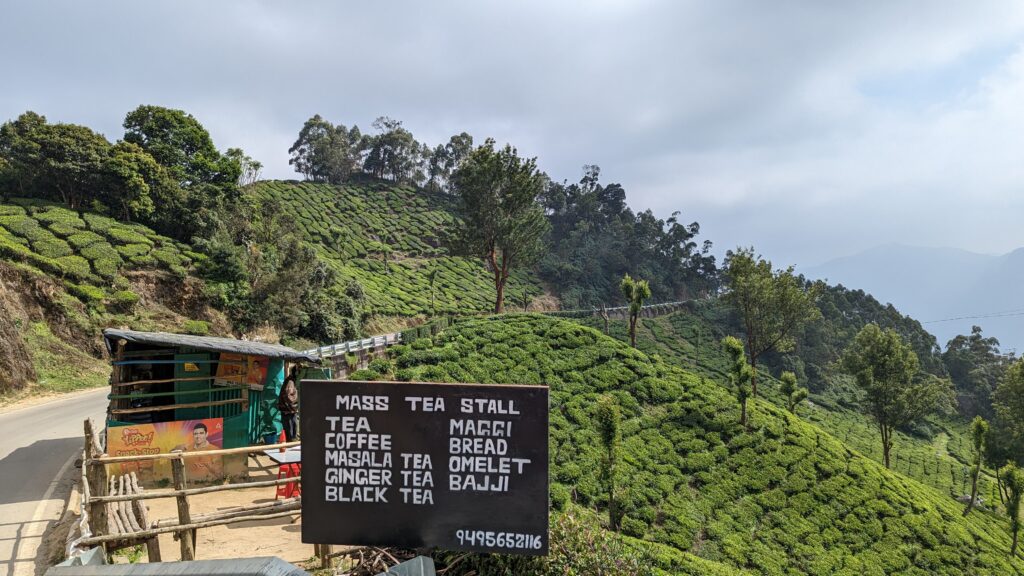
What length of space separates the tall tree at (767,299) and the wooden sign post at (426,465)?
3718 cm

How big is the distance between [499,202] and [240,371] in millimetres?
26396

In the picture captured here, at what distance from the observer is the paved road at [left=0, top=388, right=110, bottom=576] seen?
895 cm

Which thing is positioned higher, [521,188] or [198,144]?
[198,144]

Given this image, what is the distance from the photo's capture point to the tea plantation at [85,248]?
2623 cm

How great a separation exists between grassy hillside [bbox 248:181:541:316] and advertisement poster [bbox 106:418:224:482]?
31.9 metres

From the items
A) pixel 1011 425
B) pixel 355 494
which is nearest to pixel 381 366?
pixel 355 494

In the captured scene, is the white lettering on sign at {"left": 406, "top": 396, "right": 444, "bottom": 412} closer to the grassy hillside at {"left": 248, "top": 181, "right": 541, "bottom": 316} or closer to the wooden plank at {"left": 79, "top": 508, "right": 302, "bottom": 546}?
the wooden plank at {"left": 79, "top": 508, "right": 302, "bottom": 546}

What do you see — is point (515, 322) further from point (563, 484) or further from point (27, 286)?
point (27, 286)

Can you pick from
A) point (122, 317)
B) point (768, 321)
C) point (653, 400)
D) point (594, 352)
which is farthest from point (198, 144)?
point (768, 321)

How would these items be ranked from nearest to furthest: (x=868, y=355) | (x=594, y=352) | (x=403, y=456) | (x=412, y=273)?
(x=403, y=456) < (x=594, y=352) < (x=868, y=355) < (x=412, y=273)

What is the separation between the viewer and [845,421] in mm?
50688

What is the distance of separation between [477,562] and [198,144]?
49834 mm

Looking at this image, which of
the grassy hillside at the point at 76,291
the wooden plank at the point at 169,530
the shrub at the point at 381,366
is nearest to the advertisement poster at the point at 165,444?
the wooden plank at the point at 169,530

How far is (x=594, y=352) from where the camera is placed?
26.6 metres
